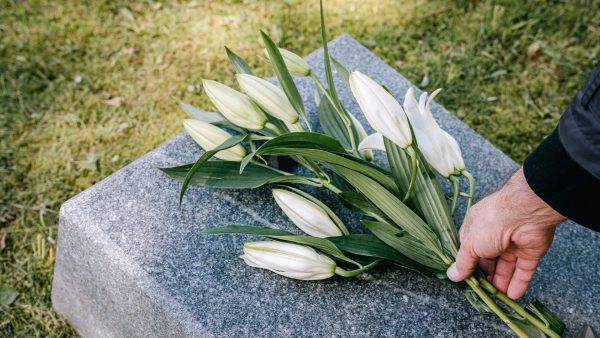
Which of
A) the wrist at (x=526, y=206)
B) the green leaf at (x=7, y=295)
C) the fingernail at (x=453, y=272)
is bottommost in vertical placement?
the green leaf at (x=7, y=295)

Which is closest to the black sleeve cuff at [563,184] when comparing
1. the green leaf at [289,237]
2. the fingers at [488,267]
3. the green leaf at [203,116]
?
the fingers at [488,267]

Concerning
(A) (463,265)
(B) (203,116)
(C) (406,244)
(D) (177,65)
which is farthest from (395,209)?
(D) (177,65)

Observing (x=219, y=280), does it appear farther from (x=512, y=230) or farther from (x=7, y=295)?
(x=7, y=295)

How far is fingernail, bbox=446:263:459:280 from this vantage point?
124cm

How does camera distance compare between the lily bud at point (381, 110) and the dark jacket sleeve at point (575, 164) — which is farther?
the lily bud at point (381, 110)

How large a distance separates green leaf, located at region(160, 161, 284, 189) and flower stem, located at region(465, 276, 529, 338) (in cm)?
49

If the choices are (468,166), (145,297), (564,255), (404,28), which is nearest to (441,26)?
(404,28)

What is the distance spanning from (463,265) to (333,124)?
0.49 metres

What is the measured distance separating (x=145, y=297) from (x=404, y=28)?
6.69ft

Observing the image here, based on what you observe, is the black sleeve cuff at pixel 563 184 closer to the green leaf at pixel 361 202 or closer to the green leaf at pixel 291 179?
the green leaf at pixel 361 202

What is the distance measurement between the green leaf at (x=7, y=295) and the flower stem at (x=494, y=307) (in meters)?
1.47

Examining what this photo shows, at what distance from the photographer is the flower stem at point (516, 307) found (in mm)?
1215

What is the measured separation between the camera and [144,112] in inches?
98.4

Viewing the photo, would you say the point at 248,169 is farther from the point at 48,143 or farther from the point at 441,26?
the point at 441,26
